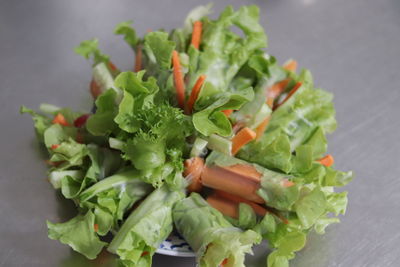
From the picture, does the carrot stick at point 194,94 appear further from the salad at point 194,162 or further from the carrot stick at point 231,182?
the carrot stick at point 231,182

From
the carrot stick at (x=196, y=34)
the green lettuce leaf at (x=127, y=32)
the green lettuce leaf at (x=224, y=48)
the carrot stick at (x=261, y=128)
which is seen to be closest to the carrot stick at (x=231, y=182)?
the carrot stick at (x=261, y=128)

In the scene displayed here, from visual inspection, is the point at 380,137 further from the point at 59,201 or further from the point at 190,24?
the point at 59,201

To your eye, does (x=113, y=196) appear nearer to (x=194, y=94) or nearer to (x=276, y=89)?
(x=194, y=94)

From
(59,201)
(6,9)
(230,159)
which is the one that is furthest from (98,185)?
(6,9)

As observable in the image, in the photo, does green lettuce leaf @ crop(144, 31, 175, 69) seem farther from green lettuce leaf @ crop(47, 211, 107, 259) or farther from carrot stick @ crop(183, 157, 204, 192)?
green lettuce leaf @ crop(47, 211, 107, 259)

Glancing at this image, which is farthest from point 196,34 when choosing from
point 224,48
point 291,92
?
point 291,92
